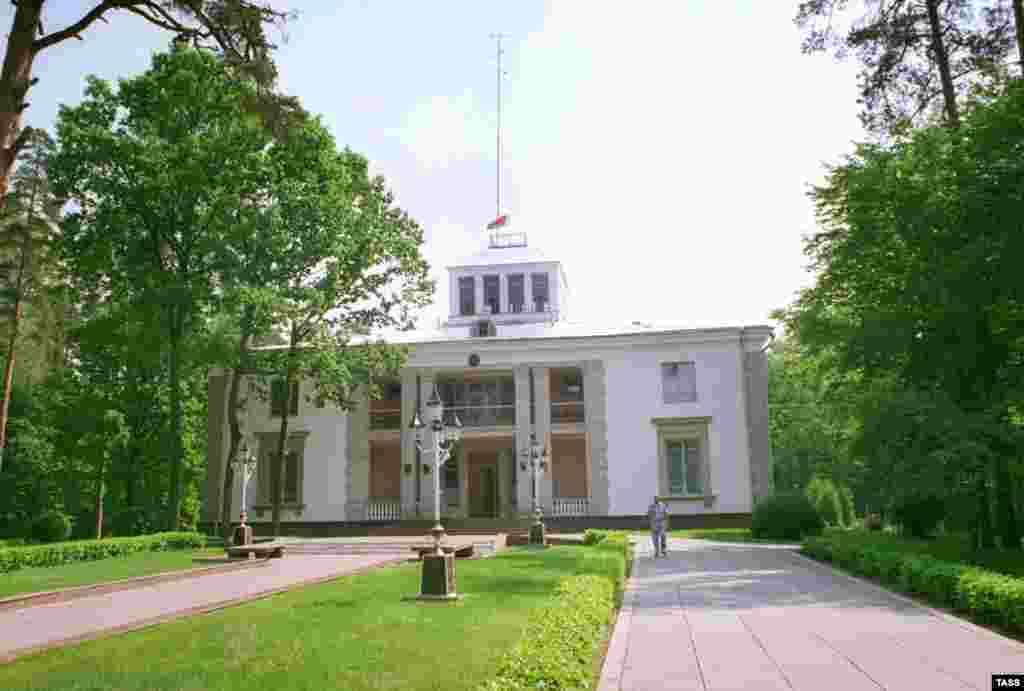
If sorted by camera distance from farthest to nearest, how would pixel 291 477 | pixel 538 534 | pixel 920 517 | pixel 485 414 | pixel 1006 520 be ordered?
pixel 291 477 → pixel 485 414 → pixel 538 534 → pixel 920 517 → pixel 1006 520

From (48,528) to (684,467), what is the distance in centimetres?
2778

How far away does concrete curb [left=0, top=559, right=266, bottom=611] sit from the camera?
45.2 feet

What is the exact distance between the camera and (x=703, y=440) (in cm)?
3403

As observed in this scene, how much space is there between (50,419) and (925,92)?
3891 centimetres

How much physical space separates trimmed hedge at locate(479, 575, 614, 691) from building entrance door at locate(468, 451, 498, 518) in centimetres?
2732

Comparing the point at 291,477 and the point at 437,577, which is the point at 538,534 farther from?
the point at 437,577

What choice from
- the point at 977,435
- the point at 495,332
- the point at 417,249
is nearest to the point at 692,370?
the point at 495,332

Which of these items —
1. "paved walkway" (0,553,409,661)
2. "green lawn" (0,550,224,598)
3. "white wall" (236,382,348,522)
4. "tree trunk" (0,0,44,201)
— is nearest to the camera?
"tree trunk" (0,0,44,201)

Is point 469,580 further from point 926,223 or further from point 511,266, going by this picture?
point 511,266

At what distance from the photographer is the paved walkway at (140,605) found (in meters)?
10.4

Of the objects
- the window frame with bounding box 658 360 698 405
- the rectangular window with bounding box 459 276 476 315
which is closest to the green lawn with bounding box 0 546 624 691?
the window frame with bounding box 658 360 698 405

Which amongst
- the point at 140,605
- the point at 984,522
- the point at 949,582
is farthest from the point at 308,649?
the point at 984,522

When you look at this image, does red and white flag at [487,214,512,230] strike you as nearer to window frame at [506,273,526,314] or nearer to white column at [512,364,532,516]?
window frame at [506,273,526,314]

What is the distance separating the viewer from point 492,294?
134ft
